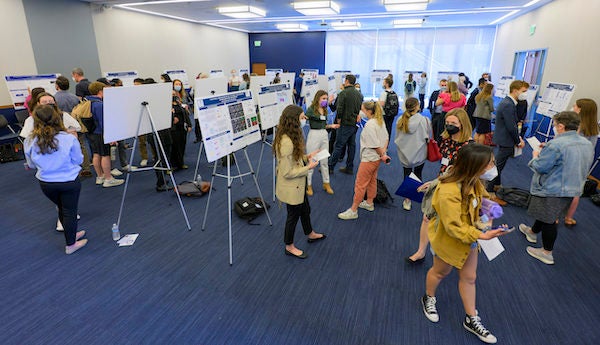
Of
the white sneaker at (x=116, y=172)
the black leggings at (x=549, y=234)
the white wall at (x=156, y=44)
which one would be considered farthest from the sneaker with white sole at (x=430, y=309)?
the white wall at (x=156, y=44)

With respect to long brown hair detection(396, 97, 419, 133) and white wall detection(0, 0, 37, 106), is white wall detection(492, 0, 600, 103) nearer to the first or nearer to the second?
long brown hair detection(396, 97, 419, 133)

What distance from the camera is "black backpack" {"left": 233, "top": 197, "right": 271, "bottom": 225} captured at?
393 centimetres

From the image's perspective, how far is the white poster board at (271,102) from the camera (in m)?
4.27

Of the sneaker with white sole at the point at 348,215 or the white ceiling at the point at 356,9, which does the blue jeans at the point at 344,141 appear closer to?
the sneaker with white sole at the point at 348,215

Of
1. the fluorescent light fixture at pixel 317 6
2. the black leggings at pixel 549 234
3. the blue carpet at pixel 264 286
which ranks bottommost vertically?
the blue carpet at pixel 264 286

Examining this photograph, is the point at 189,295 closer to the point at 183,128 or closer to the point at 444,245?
the point at 444,245

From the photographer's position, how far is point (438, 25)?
14211 millimetres

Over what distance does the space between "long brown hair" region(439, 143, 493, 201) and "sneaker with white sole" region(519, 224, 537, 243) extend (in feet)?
7.20

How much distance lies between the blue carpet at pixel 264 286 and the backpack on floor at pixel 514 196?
11.1 inches

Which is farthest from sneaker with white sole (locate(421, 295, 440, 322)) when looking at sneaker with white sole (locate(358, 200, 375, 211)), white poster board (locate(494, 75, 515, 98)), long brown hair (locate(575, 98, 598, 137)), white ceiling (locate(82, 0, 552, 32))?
white ceiling (locate(82, 0, 552, 32))

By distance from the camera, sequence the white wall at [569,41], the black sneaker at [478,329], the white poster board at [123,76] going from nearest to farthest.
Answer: the black sneaker at [478,329] < the white wall at [569,41] < the white poster board at [123,76]

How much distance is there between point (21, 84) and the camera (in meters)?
6.87

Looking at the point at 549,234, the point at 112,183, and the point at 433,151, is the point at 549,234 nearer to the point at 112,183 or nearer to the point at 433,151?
the point at 433,151

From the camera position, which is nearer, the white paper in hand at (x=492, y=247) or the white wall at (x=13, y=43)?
the white paper in hand at (x=492, y=247)
